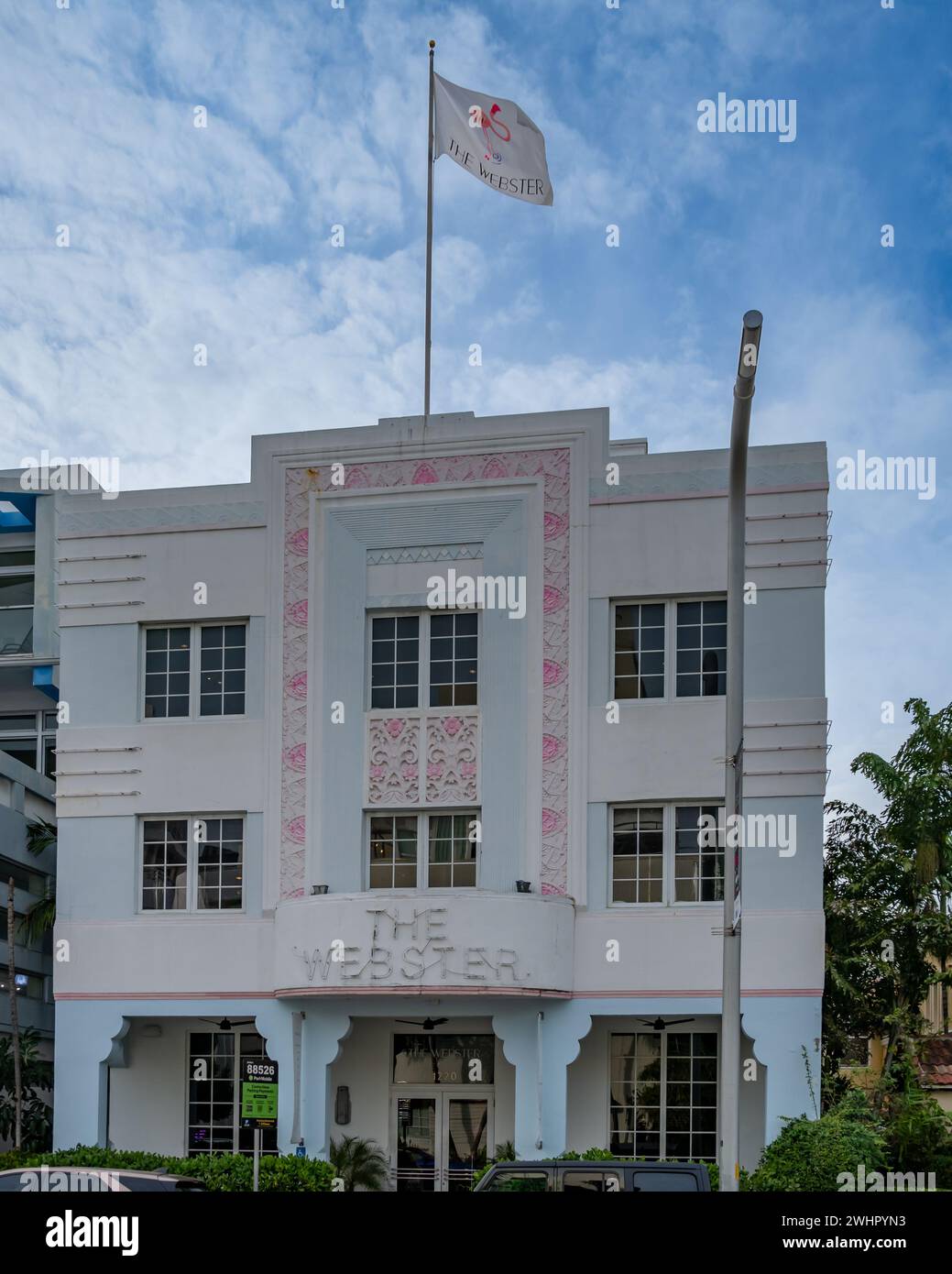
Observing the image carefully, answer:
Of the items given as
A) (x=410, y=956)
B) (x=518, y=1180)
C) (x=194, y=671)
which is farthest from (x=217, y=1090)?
(x=518, y=1180)

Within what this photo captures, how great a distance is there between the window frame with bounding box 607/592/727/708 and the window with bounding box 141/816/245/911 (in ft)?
22.4

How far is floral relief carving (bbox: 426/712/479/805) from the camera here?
2677cm

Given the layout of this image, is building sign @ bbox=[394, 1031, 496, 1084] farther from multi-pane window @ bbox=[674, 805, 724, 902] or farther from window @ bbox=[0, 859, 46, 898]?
window @ bbox=[0, 859, 46, 898]

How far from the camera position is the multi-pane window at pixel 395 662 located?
89.6 feet

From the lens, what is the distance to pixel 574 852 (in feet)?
86.4

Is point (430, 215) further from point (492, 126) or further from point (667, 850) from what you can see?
point (667, 850)

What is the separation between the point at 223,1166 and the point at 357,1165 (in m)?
2.74

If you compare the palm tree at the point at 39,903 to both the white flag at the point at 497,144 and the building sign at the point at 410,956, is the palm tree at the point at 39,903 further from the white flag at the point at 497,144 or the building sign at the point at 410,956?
the white flag at the point at 497,144

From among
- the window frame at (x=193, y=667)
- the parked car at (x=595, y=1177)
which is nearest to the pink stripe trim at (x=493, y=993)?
the window frame at (x=193, y=667)

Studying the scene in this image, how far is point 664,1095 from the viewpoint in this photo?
26.7 m

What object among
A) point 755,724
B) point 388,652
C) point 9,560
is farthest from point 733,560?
point 9,560

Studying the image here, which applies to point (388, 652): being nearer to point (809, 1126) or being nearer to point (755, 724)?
point (755, 724)

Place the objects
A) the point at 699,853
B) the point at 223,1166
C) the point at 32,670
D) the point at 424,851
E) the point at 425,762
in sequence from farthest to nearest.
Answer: the point at 32,670 → the point at 425,762 → the point at 424,851 → the point at 699,853 → the point at 223,1166

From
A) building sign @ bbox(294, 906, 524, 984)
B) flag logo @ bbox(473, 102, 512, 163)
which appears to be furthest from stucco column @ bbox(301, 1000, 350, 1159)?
flag logo @ bbox(473, 102, 512, 163)
